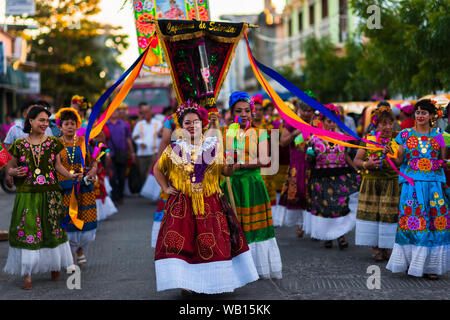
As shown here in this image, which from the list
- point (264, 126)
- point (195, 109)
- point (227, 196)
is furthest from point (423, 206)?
point (264, 126)

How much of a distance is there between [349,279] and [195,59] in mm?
2679

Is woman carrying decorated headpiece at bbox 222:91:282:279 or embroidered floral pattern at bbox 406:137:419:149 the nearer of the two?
woman carrying decorated headpiece at bbox 222:91:282:279

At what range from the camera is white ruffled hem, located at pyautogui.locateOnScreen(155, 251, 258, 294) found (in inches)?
237

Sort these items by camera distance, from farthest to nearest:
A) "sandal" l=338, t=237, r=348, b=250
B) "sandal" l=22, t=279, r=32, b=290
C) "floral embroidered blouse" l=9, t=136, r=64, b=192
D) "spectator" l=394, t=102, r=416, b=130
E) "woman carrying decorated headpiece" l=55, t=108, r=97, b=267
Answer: "sandal" l=338, t=237, r=348, b=250 < "spectator" l=394, t=102, r=416, b=130 < "woman carrying decorated headpiece" l=55, t=108, r=97, b=267 < "floral embroidered blouse" l=9, t=136, r=64, b=192 < "sandal" l=22, t=279, r=32, b=290

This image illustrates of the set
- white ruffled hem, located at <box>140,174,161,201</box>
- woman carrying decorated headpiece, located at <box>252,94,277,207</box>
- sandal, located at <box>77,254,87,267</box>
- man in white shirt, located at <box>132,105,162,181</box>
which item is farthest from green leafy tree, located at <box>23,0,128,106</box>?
sandal, located at <box>77,254,87,267</box>

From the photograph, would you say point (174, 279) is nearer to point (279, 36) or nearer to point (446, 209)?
point (446, 209)

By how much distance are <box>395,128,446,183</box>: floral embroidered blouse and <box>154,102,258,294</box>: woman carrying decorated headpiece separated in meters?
2.00

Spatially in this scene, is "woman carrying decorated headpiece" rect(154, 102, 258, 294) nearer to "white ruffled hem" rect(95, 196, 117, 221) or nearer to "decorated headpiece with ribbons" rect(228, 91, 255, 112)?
"decorated headpiece with ribbons" rect(228, 91, 255, 112)

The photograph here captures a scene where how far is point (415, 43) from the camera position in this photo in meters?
13.3

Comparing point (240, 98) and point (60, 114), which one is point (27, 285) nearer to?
point (60, 114)

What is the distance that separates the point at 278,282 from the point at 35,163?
266cm

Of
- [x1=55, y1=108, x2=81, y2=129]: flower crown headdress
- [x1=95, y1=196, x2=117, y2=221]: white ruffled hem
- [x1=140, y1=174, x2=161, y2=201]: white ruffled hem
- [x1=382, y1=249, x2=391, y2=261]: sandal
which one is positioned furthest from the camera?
[x1=140, y1=174, x2=161, y2=201]: white ruffled hem

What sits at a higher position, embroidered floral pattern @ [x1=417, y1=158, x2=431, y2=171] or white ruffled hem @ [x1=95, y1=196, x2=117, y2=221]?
embroidered floral pattern @ [x1=417, y1=158, x2=431, y2=171]

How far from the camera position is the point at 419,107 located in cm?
730
